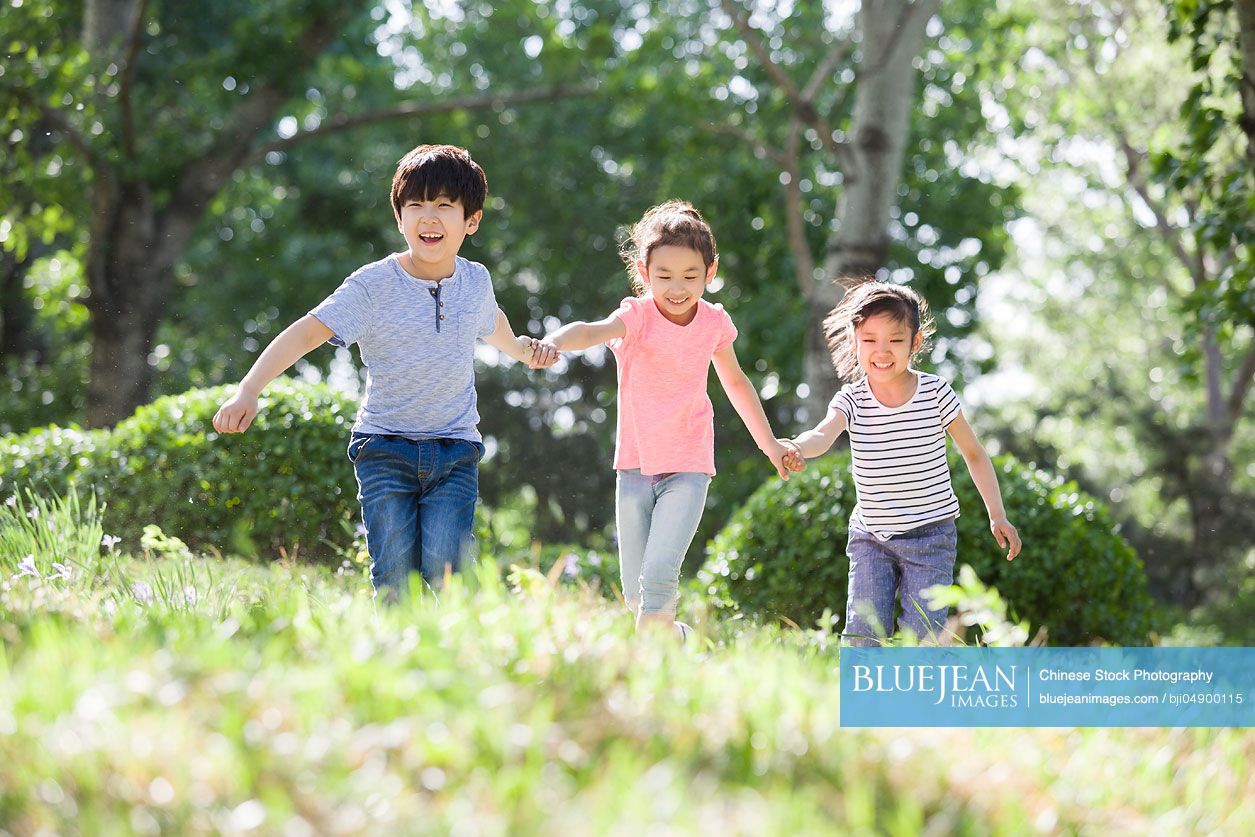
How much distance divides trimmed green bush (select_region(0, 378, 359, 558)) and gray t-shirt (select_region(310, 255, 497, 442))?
10.7 feet

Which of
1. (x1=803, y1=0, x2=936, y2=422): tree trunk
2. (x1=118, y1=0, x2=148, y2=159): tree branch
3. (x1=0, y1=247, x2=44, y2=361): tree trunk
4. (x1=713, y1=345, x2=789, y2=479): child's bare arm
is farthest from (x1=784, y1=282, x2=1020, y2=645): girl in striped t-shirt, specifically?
(x1=0, y1=247, x2=44, y2=361): tree trunk

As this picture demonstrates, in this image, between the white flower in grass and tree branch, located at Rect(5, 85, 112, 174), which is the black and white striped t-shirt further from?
tree branch, located at Rect(5, 85, 112, 174)

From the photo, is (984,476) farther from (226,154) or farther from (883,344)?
(226,154)

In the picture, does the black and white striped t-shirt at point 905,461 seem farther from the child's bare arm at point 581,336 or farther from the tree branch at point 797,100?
the tree branch at point 797,100

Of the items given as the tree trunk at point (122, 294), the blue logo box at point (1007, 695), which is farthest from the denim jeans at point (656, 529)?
the tree trunk at point (122, 294)

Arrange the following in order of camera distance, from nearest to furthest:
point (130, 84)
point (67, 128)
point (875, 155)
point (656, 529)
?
point (656, 529), point (875, 155), point (130, 84), point (67, 128)

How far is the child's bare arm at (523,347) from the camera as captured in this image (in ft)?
15.6

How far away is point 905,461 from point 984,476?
347 mm

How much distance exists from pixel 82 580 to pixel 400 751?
11.2 feet

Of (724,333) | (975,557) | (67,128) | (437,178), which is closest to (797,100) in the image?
(975,557)

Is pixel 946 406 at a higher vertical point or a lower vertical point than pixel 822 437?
higher

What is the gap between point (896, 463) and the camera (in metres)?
5.11

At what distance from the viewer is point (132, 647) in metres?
2.95

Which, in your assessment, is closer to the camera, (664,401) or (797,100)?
(664,401)
